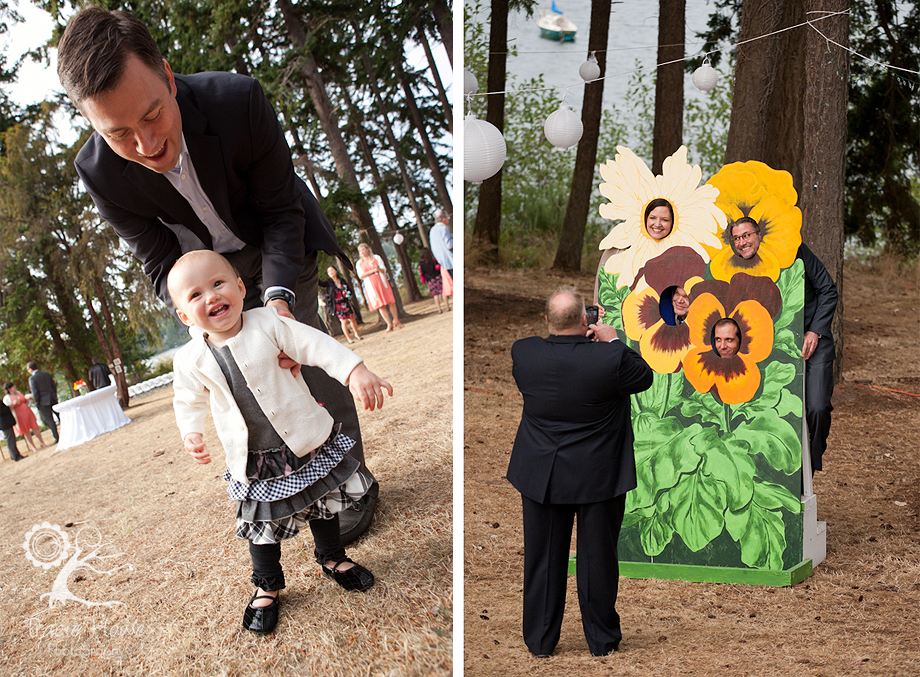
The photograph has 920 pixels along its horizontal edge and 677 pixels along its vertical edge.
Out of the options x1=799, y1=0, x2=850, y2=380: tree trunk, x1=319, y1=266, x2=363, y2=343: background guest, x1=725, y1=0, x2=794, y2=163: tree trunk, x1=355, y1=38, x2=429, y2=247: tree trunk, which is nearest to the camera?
x1=355, y1=38, x2=429, y2=247: tree trunk

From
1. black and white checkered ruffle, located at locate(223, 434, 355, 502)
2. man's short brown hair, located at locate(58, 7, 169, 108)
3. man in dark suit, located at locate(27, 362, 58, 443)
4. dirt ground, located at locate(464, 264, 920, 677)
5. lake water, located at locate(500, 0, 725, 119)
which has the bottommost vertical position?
dirt ground, located at locate(464, 264, 920, 677)

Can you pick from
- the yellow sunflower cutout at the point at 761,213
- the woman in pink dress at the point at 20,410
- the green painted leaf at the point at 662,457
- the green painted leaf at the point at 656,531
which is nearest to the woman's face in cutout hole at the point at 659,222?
the yellow sunflower cutout at the point at 761,213

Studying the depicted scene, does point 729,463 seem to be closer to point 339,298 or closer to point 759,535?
point 759,535

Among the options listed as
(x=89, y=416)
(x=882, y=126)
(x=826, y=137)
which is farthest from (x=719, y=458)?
(x=882, y=126)

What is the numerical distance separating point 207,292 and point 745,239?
6.49 ft

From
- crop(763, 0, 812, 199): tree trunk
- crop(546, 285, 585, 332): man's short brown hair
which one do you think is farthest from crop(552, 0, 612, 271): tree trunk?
crop(546, 285, 585, 332): man's short brown hair

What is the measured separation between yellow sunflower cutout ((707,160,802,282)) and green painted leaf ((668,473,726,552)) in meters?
0.81

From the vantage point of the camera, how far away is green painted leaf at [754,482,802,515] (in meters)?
2.93

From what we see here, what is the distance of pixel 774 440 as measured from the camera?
2.93 m

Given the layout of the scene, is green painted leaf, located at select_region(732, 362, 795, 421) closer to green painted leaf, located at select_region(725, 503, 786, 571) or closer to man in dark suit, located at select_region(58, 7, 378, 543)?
green painted leaf, located at select_region(725, 503, 786, 571)

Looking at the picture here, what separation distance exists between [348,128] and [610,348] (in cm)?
129

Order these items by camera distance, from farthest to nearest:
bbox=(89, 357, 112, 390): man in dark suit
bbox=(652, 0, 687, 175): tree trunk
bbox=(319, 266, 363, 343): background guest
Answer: bbox=(652, 0, 687, 175): tree trunk
bbox=(319, 266, 363, 343): background guest
bbox=(89, 357, 112, 390): man in dark suit

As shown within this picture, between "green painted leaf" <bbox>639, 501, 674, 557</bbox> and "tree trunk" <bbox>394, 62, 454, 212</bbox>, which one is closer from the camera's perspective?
"tree trunk" <bbox>394, 62, 454, 212</bbox>

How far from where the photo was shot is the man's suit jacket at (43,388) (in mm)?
2574
